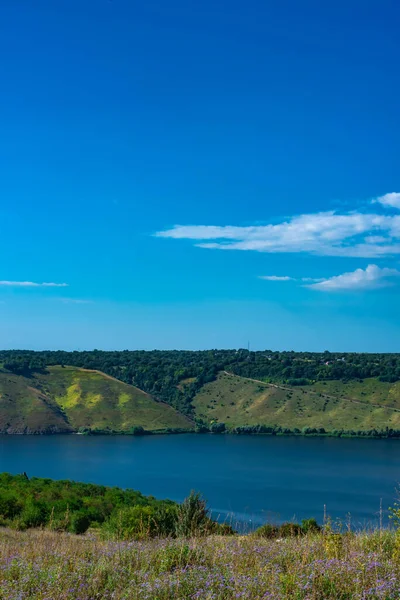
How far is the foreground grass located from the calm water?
57.8 metres

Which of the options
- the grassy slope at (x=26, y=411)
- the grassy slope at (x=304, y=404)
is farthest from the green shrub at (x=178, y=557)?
the grassy slope at (x=26, y=411)

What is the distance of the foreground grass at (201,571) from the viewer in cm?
528

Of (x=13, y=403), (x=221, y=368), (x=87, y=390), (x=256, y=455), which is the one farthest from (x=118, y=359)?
(x=256, y=455)

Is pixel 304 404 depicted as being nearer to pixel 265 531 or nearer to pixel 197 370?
pixel 197 370

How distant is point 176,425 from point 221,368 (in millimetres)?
39956

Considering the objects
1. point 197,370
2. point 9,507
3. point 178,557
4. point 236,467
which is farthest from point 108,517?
point 197,370

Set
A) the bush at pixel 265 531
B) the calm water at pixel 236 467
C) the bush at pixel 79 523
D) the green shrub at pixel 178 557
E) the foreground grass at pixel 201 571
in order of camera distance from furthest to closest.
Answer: the calm water at pixel 236 467 < the bush at pixel 79 523 < the bush at pixel 265 531 < the green shrub at pixel 178 557 < the foreground grass at pixel 201 571

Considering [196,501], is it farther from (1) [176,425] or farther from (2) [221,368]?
(2) [221,368]

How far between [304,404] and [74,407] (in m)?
52.4

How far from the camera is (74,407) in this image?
133 m

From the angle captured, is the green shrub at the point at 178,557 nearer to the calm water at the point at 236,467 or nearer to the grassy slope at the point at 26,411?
the calm water at the point at 236,467

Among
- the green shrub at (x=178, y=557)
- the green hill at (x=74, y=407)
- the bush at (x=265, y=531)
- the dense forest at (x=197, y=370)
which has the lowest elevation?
the green hill at (x=74, y=407)

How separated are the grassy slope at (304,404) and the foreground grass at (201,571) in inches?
4809

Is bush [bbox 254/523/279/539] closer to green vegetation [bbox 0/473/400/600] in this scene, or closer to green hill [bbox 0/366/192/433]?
green vegetation [bbox 0/473/400/600]
